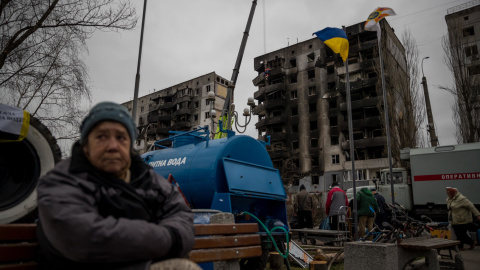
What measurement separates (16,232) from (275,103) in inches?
1852

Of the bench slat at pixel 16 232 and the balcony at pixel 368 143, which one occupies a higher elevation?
the balcony at pixel 368 143

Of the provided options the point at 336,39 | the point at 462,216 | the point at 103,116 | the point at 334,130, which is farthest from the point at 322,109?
the point at 103,116

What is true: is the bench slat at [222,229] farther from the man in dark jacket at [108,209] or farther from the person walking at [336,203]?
the person walking at [336,203]

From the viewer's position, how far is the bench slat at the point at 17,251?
6.12 feet

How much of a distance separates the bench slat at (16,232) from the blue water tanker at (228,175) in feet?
11.7

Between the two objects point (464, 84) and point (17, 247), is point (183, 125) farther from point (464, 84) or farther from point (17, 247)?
point (17, 247)

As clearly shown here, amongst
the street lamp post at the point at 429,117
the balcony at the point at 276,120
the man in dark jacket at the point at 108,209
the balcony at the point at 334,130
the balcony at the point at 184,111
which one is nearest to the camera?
the man in dark jacket at the point at 108,209

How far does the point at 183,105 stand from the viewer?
59.8m

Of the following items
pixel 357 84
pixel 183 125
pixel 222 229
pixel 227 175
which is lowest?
pixel 222 229

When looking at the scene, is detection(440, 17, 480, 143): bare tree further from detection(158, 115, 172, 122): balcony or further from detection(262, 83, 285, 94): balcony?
detection(158, 115, 172, 122): balcony

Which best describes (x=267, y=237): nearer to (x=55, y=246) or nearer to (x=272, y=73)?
(x=55, y=246)

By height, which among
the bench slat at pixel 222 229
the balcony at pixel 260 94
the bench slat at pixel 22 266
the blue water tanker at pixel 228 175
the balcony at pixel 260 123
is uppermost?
the balcony at pixel 260 94

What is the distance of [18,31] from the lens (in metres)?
8.59

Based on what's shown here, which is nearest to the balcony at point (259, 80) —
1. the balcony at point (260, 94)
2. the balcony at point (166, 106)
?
the balcony at point (260, 94)
